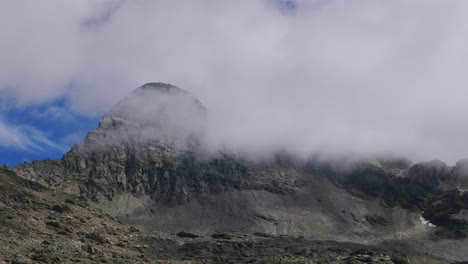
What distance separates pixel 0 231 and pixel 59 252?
19.1 meters

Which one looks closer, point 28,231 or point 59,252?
point 59,252

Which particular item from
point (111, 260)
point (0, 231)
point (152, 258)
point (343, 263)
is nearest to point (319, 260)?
point (343, 263)

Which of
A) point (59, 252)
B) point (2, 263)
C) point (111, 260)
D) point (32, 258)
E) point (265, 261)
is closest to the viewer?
point (2, 263)

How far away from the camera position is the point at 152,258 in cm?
19988

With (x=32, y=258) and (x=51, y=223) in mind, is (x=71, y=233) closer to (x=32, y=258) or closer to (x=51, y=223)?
(x=51, y=223)

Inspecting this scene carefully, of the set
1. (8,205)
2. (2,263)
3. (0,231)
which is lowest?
(2,263)

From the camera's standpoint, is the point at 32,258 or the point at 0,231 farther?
the point at 0,231

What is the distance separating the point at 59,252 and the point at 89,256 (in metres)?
10.9

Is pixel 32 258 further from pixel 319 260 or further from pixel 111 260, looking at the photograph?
pixel 319 260

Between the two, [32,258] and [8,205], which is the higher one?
[8,205]

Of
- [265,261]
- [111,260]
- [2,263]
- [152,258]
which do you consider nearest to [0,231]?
[111,260]

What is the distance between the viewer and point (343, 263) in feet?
654

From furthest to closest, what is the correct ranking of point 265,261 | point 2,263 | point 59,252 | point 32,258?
1. point 265,261
2. point 59,252
3. point 32,258
4. point 2,263

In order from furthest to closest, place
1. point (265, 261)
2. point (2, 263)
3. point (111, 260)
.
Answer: point (265, 261) < point (111, 260) < point (2, 263)
